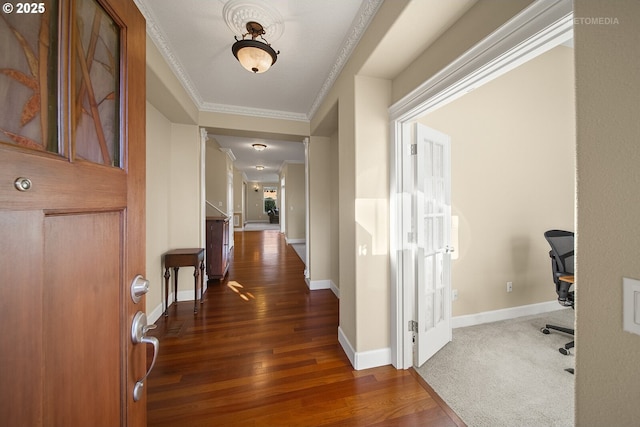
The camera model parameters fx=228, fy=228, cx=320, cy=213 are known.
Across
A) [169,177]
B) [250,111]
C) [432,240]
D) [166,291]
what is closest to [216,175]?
[169,177]

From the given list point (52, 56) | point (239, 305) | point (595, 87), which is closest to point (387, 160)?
point (595, 87)

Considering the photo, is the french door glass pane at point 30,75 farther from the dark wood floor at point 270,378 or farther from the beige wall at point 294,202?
Answer: the beige wall at point 294,202

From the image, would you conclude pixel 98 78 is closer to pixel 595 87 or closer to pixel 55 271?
pixel 55 271

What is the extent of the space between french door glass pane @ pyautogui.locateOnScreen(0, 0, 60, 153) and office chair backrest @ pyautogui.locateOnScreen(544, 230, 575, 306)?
3.50 meters

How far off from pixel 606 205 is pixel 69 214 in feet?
4.49

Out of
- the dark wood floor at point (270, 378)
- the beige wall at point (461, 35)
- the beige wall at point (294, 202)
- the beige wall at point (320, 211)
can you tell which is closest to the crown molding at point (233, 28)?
the beige wall at point (461, 35)

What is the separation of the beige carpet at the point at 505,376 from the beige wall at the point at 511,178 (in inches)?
13.9

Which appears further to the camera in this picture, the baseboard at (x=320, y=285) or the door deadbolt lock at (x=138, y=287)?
the baseboard at (x=320, y=285)

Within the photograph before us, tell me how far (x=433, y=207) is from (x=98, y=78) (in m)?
2.21

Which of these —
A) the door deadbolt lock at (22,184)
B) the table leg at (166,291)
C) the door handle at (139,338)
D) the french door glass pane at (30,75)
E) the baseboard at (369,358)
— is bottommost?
the baseboard at (369,358)

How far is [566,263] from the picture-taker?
7.48 feet

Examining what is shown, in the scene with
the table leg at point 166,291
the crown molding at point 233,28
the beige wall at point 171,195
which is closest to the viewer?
the crown molding at point 233,28

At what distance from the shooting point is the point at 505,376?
181cm

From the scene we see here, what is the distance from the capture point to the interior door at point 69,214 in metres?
0.43
